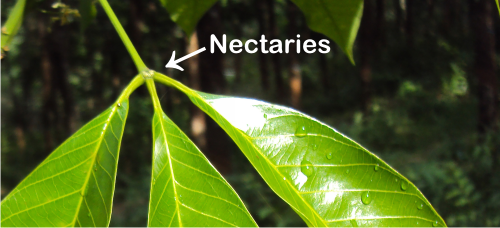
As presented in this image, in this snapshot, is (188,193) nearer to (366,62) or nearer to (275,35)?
(366,62)

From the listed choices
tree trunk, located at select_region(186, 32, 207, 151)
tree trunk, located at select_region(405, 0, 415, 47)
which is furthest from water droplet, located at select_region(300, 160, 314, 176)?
tree trunk, located at select_region(186, 32, 207, 151)

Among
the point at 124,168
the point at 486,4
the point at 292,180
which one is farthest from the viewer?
the point at 124,168

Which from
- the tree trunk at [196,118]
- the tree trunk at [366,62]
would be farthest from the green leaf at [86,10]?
the tree trunk at [366,62]

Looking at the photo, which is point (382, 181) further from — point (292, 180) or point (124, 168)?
point (124, 168)

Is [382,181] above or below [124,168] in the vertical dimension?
above

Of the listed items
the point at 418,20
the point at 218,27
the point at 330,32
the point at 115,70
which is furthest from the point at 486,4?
the point at 115,70

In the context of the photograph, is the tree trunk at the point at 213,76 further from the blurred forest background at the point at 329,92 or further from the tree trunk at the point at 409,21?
the tree trunk at the point at 409,21

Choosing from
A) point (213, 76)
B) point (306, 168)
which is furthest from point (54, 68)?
point (306, 168)
